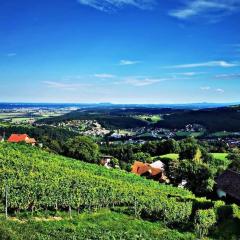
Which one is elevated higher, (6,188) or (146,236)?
(6,188)

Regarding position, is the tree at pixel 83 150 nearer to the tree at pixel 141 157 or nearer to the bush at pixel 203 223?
the tree at pixel 141 157

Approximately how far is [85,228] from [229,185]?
97.1ft

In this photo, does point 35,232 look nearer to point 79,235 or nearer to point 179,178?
point 79,235

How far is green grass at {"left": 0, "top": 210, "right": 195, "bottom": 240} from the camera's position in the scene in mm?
24359

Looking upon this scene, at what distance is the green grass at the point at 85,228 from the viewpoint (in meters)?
24.4

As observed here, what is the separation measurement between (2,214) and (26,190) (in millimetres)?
3006

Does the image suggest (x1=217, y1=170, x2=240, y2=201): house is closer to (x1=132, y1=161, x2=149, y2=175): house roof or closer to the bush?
the bush

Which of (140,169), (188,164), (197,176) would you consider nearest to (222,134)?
(140,169)

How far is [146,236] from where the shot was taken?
27.9 metres

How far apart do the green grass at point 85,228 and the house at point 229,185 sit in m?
19.6

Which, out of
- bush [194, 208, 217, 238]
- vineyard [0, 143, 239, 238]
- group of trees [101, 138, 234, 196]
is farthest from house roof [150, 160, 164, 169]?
bush [194, 208, 217, 238]

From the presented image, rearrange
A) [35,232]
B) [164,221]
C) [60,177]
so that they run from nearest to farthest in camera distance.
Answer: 1. [35,232]
2. [164,221]
3. [60,177]

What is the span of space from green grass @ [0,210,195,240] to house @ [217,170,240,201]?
19553mm

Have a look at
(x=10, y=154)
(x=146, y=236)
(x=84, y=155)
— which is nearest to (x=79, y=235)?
(x=146, y=236)
